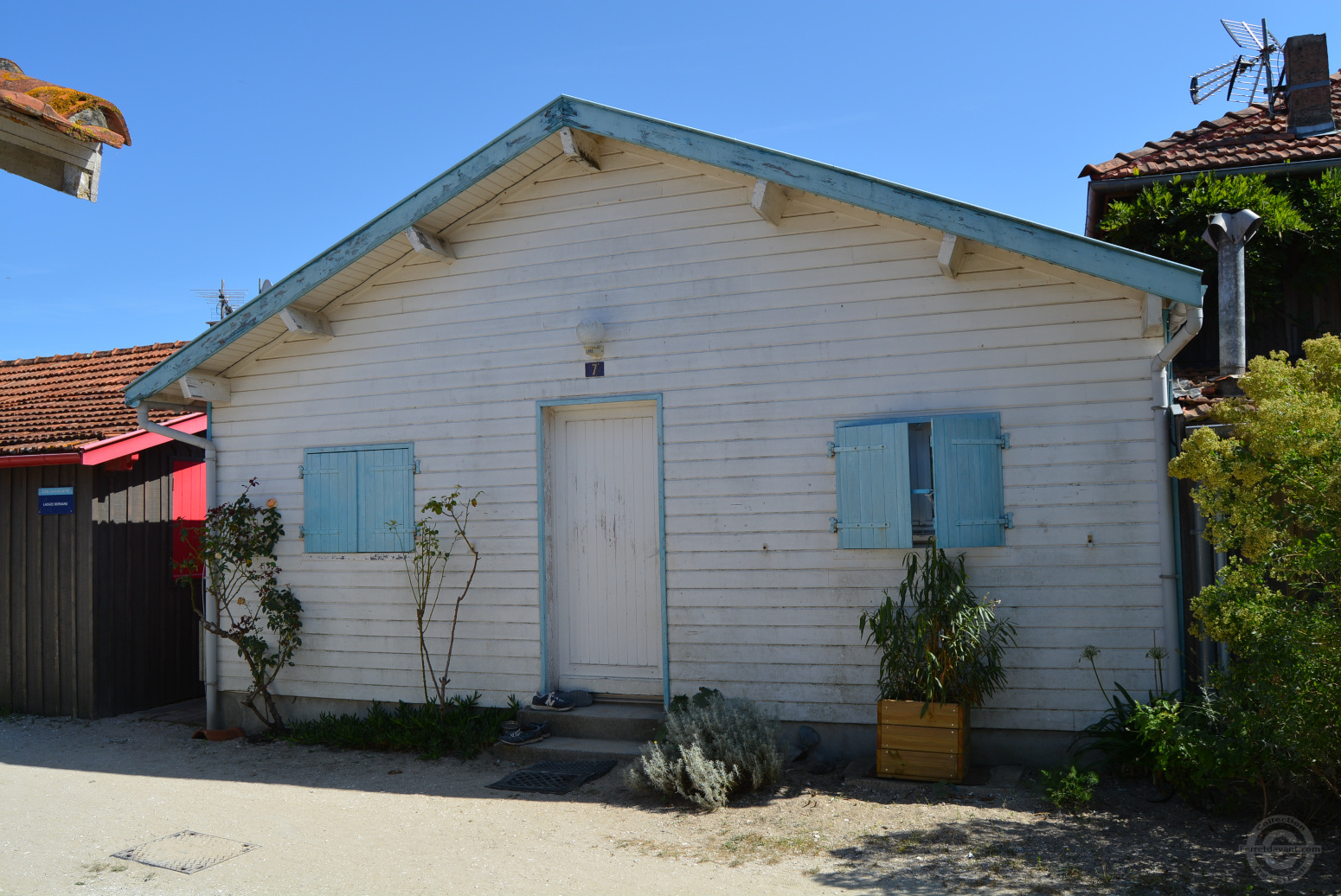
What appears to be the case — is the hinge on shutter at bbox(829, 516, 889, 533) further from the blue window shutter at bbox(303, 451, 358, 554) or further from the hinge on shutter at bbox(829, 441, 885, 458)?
the blue window shutter at bbox(303, 451, 358, 554)

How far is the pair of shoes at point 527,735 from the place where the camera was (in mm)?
6867

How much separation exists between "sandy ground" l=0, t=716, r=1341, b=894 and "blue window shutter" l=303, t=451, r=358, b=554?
194cm

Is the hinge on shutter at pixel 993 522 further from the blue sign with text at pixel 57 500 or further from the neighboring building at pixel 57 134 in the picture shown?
the blue sign with text at pixel 57 500

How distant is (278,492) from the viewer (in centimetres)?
823

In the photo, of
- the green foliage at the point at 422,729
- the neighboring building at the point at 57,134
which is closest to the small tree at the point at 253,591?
the green foliage at the point at 422,729

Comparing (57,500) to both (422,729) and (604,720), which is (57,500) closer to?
(422,729)

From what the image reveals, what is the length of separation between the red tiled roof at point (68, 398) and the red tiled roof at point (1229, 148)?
1024cm

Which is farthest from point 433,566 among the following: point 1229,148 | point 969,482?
point 1229,148

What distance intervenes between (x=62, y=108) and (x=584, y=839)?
4.18 meters

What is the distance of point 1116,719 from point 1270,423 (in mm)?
2364

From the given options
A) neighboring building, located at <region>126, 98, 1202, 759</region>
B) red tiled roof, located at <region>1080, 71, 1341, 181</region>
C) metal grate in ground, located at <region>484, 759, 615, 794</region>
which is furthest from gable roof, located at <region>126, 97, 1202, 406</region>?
red tiled roof, located at <region>1080, 71, 1341, 181</region>

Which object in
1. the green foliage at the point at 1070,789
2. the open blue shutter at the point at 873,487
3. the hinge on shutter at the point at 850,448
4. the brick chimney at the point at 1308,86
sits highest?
the brick chimney at the point at 1308,86

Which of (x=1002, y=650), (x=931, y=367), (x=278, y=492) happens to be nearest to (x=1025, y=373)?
(x=931, y=367)

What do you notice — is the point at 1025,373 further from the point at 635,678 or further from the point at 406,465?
the point at 406,465
